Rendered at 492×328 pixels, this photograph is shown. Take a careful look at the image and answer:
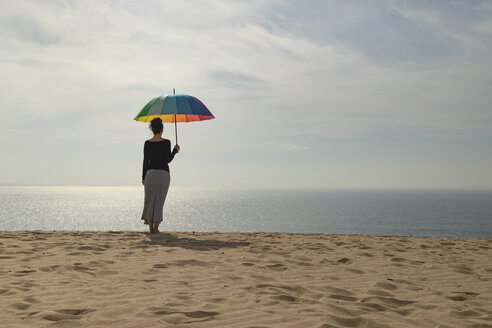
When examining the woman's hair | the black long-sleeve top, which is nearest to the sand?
the black long-sleeve top

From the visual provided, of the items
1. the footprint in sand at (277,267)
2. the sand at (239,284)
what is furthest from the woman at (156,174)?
the footprint in sand at (277,267)

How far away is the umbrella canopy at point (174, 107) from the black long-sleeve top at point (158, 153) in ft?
2.37

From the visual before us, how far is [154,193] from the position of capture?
9453mm

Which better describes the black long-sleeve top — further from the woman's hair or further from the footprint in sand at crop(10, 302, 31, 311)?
the footprint in sand at crop(10, 302, 31, 311)

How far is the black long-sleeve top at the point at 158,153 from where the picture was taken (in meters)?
9.48

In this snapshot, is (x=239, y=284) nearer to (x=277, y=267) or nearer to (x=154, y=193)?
(x=277, y=267)

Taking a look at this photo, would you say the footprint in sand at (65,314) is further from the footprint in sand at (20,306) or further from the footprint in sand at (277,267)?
the footprint in sand at (277,267)

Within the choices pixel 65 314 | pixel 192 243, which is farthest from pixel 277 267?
pixel 65 314

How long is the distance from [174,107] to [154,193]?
7.20 feet

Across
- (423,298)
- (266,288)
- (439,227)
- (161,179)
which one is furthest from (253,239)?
(439,227)

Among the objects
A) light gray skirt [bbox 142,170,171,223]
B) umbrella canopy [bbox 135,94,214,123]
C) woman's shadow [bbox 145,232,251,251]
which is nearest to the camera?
woman's shadow [bbox 145,232,251,251]

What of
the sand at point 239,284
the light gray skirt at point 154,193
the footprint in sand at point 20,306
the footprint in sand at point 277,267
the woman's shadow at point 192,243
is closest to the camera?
the sand at point 239,284

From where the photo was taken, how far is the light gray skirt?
9422 mm

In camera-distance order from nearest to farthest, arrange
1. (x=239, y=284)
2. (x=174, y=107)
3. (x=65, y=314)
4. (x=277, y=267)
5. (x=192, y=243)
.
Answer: (x=65, y=314) < (x=239, y=284) < (x=277, y=267) < (x=192, y=243) < (x=174, y=107)
